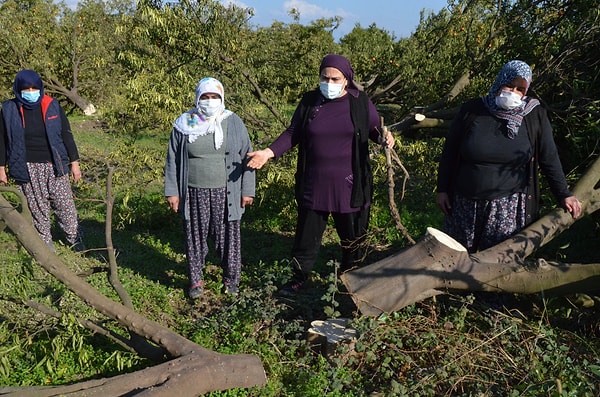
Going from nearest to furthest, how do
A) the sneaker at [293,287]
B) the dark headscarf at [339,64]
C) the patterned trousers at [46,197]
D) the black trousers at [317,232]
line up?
the dark headscarf at [339,64] < the black trousers at [317,232] < the sneaker at [293,287] < the patterned trousers at [46,197]

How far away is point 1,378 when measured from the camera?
3.09 m

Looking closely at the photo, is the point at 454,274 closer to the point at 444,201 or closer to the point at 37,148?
the point at 444,201

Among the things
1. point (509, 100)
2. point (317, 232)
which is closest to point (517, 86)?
point (509, 100)

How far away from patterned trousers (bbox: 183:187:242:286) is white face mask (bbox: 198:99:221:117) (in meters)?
0.55

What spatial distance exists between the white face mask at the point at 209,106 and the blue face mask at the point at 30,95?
1770 mm

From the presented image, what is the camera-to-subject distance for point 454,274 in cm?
335

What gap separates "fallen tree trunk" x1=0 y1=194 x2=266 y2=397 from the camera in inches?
107

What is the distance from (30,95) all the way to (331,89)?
267 cm

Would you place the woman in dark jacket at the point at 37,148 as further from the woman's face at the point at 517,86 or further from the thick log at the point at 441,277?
the woman's face at the point at 517,86

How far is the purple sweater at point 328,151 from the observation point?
12.8 ft

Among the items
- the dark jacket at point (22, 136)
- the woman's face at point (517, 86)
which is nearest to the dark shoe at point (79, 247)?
the dark jacket at point (22, 136)

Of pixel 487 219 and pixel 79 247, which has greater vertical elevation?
pixel 487 219

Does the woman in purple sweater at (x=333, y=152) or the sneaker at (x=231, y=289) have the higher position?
the woman in purple sweater at (x=333, y=152)

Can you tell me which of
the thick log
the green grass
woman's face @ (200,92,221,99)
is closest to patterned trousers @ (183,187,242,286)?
the green grass
